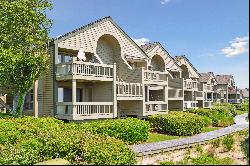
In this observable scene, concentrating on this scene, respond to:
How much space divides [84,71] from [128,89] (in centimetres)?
500

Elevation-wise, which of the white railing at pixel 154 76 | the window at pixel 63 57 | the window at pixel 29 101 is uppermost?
the window at pixel 63 57

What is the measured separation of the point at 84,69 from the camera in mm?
23875

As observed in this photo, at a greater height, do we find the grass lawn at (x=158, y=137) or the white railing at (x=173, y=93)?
the white railing at (x=173, y=93)

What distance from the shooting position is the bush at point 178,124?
25188mm

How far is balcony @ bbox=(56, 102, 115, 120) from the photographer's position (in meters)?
23.0

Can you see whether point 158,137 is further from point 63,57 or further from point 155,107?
point 63,57

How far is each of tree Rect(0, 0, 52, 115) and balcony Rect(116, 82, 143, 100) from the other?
6.10 meters

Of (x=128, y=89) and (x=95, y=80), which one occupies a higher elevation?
(x=95, y=80)

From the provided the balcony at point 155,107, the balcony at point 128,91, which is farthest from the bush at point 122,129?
the balcony at point 155,107

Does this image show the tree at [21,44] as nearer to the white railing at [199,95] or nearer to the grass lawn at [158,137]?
the grass lawn at [158,137]

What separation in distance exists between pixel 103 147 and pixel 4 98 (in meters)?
18.2

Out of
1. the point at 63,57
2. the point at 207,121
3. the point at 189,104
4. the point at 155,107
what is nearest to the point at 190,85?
the point at 189,104

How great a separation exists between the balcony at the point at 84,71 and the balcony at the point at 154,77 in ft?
15.8

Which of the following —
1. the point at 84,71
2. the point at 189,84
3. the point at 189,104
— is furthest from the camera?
the point at 189,84
